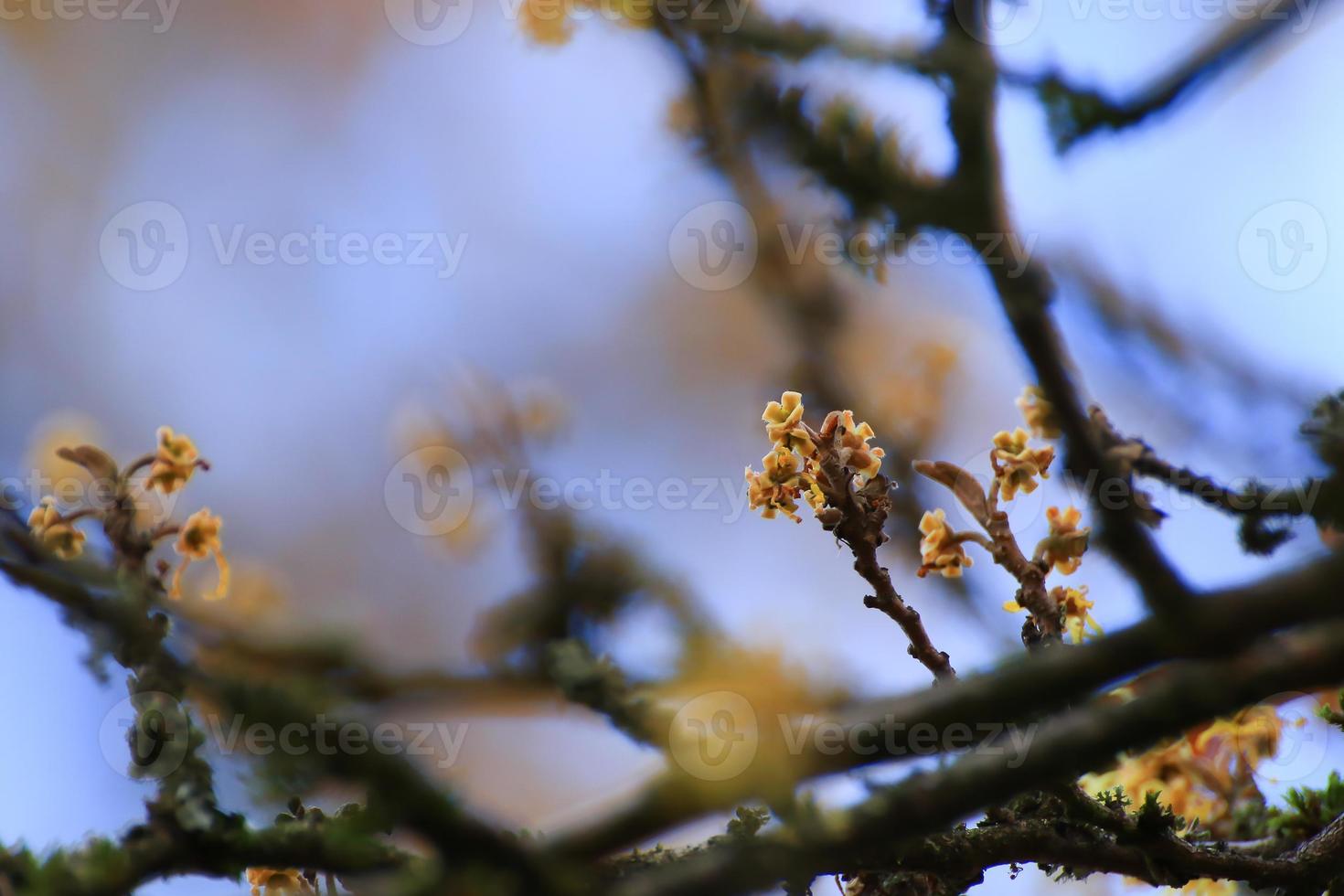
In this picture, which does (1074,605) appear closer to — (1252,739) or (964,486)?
A: (964,486)

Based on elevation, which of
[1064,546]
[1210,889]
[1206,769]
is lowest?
[1210,889]

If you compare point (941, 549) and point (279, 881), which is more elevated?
point (941, 549)

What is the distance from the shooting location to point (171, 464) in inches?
32.8

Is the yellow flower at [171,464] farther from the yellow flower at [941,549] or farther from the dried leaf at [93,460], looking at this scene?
the yellow flower at [941,549]

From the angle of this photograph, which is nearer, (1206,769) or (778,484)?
(778,484)

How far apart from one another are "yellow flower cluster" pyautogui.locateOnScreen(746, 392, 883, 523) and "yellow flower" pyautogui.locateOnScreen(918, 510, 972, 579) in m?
0.06

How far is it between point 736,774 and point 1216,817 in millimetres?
826

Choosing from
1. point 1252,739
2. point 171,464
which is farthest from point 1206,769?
point 171,464

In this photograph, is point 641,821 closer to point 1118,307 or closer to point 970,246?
point 970,246

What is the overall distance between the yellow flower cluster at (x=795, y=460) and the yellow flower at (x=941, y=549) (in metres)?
0.06

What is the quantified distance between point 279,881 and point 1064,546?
0.62m

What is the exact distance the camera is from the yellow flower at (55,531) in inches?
30.9

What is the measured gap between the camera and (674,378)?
3.85 meters

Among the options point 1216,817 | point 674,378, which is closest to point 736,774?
point 1216,817
